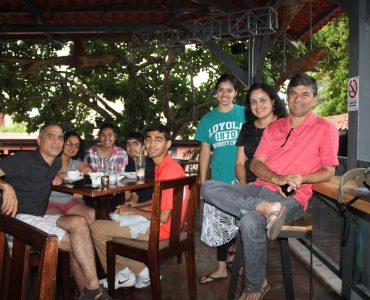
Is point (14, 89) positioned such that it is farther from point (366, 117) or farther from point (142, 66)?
point (366, 117)

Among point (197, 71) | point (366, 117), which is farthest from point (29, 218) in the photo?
point (197, 71)

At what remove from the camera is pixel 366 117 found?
8.82ft

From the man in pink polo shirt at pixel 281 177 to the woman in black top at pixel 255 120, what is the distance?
7.8 inches

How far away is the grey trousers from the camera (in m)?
2.20

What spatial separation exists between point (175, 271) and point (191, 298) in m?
0.66

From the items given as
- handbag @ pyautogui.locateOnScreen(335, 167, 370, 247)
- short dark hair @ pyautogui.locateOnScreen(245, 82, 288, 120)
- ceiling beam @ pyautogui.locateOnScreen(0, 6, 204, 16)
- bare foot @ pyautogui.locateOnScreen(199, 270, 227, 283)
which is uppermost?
ceiling beam @ pyautogui.locateOnScreen(0, 6, 204, 16)

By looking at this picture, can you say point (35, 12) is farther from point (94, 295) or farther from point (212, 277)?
point (94, 295)

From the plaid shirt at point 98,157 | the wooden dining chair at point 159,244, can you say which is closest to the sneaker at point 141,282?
the wooden dining chair at point 159,244

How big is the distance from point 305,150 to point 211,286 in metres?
1.27

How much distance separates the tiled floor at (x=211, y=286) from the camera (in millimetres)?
2844

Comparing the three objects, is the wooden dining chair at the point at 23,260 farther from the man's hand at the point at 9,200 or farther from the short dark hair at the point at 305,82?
the short dark hair at the point at 305,82

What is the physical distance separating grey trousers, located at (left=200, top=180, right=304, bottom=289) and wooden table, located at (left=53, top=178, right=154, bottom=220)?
0.60 m

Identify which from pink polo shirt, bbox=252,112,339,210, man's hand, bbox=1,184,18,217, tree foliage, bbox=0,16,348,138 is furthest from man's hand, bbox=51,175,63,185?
tree foliage, bbox=0,16,348,138

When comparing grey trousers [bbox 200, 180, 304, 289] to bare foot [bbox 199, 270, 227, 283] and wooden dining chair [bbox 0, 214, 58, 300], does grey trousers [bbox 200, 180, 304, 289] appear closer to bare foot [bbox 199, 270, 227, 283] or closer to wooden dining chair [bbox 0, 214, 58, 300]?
bare foot [bbox 199, 270, 227, 283]
